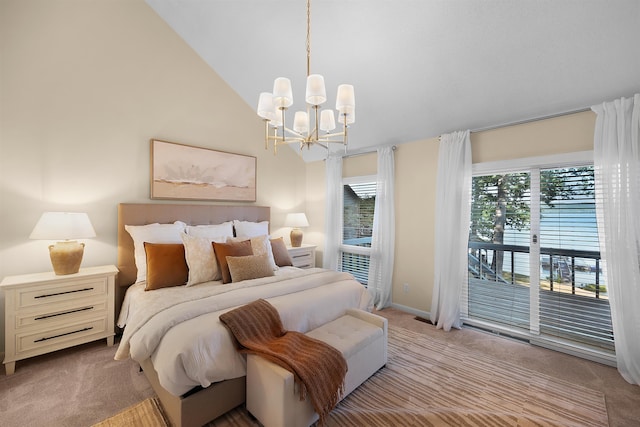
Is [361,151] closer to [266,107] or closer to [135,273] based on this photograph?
[266,107]

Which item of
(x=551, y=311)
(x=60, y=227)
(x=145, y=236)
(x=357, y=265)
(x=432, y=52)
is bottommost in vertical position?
(x=551, y=311)

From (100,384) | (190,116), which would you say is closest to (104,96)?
(190,116)

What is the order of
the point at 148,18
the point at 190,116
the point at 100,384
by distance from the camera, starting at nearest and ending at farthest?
1. the point at 100,384
2. the point at 148,18
3. the point at 190,116

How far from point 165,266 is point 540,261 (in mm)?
3685

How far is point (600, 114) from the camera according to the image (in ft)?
7.81

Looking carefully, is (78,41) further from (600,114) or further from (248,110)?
(600,114)

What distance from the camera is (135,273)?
2961mm

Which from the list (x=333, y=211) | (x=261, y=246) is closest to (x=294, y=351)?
(x=261, y=246)

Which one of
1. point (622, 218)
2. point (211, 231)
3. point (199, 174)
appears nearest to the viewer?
point (622, 218)

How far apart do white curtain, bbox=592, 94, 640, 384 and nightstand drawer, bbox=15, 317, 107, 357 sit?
4498 mm

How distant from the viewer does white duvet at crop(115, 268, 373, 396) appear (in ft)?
5.11

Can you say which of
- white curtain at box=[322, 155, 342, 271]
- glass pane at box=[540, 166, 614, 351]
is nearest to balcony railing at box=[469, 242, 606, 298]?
glass pane at box=[540, 166, 614, 351]

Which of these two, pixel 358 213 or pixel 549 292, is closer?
pixel 549 292

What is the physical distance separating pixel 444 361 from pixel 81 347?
3394mm
